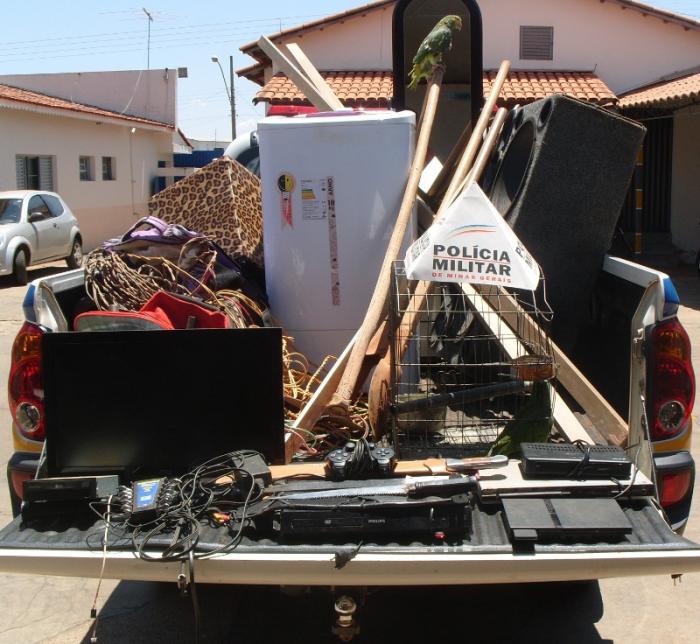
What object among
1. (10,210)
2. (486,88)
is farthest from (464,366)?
(10,210)

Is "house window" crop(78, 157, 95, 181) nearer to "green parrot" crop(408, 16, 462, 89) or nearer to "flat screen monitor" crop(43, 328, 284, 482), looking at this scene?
"green parrot" crop(408, 16, 462, 89)

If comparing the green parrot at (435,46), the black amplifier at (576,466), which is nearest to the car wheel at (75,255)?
the green parrot at (435,46)

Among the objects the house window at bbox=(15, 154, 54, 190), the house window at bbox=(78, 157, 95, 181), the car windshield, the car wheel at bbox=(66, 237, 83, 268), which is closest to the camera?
the car windshield

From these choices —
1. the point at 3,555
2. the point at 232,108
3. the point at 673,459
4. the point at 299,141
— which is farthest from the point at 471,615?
the point at 232,108

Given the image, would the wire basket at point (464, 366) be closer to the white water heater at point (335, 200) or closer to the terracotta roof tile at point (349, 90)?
the white water heater at point (335, 200)

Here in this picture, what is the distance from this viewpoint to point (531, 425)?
319 cm

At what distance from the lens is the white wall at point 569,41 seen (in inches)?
792

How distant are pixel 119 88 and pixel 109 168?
193 inches

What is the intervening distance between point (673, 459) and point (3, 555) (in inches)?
91.3

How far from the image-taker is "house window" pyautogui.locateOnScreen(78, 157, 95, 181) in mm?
24672

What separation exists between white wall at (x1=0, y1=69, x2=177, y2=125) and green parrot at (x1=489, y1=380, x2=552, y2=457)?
92.8 feet

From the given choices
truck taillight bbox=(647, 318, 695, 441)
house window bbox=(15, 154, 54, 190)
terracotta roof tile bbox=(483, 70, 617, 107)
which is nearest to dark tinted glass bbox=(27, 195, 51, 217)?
house window bbox=(15, 154, 54, 190)

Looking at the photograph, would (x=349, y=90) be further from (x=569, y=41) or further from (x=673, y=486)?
(x=673, y=486)

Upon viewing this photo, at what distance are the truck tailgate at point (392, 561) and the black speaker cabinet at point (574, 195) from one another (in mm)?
1665
